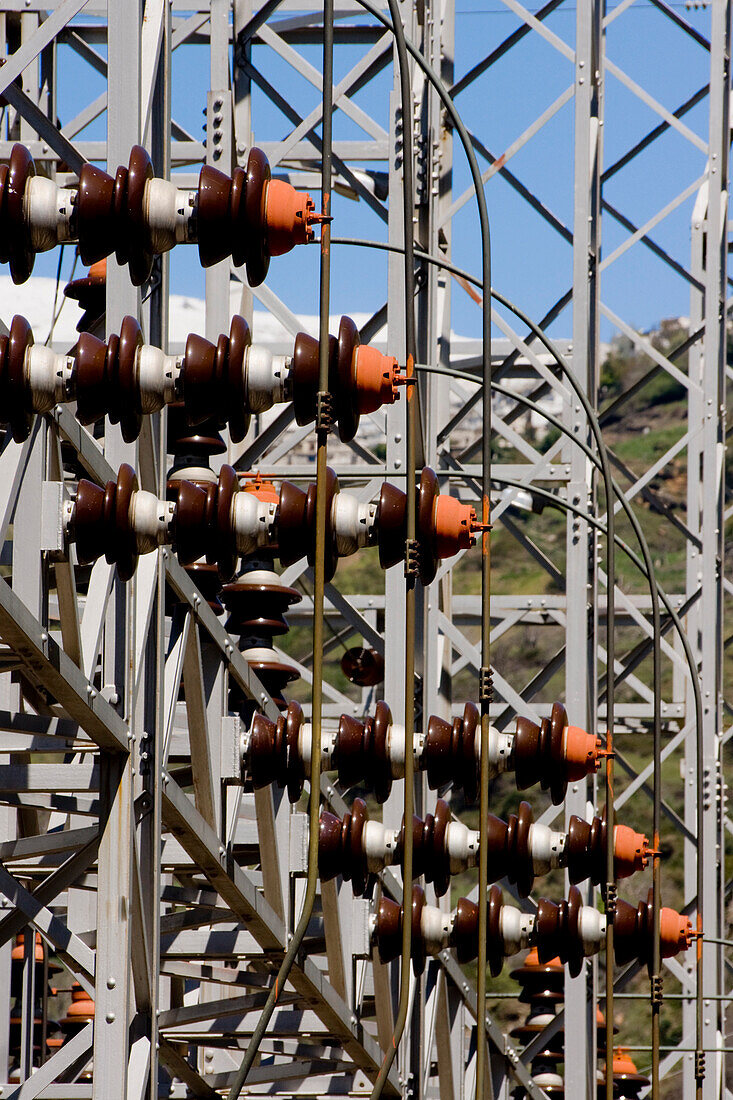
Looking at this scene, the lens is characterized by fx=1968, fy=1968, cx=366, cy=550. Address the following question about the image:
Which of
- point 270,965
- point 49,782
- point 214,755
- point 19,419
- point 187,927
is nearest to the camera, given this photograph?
point 19,419

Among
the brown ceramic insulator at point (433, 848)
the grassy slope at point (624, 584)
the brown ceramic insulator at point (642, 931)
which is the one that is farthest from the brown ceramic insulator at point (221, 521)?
the grassy slope at point (624, 584)

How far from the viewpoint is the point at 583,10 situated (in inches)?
452

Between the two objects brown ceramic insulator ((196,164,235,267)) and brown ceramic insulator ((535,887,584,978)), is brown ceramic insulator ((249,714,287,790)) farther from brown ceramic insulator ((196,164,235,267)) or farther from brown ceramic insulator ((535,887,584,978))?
brown ceramic insulator ((196,164,235,267))

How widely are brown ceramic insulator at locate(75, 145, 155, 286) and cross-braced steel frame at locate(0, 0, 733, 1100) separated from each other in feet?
2.50

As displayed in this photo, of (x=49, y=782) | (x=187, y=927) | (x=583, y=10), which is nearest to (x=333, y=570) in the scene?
(x=49, y=782)

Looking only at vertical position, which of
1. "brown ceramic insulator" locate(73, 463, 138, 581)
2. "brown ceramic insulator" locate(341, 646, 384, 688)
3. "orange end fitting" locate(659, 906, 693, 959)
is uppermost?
"brown ceramic insulator" locate(341, 646, 384, 688)

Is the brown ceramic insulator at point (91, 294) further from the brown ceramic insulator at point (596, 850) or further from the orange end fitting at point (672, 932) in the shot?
the orange end fitting at point (672, 932)

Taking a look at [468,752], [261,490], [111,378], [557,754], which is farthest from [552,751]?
[111,378]

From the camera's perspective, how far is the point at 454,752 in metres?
7.95

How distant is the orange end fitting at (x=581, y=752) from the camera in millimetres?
7742

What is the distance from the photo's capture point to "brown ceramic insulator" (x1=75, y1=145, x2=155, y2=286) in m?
5.49

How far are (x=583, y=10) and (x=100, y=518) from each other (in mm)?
6508

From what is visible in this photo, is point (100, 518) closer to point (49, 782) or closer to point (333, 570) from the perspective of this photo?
point (333, 570)

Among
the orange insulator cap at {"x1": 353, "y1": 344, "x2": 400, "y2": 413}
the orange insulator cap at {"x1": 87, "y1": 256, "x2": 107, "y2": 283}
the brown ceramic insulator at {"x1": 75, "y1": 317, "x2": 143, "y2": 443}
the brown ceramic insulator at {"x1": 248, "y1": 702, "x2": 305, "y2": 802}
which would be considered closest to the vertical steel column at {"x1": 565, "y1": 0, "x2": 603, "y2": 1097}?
the brown ceramic insulator at {"x1": 248, "y1": 702, "x2": 305, "y2": 802}
